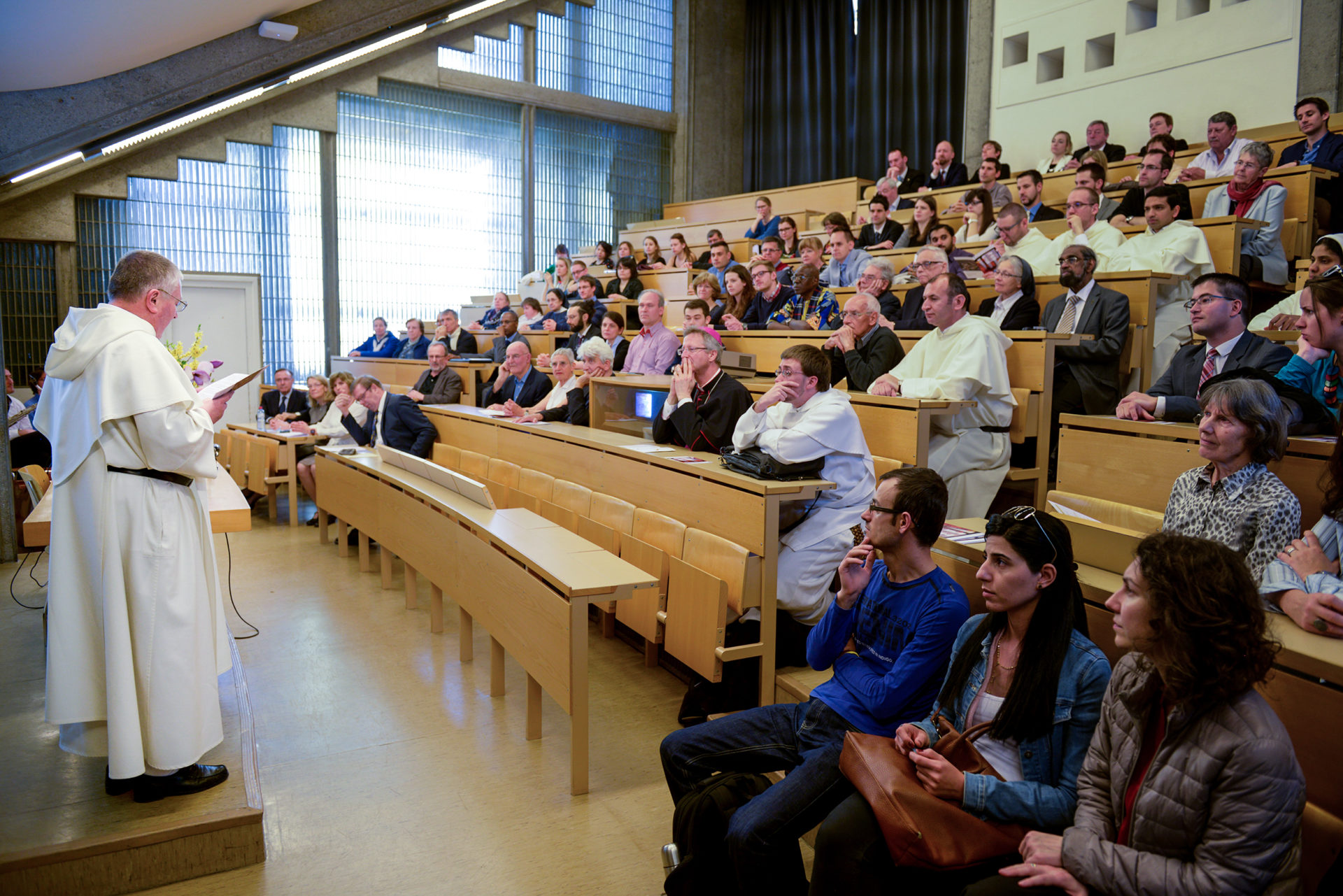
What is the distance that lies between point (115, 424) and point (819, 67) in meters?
12.5

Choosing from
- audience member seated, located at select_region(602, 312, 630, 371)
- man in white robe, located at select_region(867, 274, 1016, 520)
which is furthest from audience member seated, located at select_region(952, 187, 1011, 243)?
audience member seated, located at select_region(602, 312, 630, 371)

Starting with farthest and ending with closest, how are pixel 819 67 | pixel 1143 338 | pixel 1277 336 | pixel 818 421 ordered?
pixel 819 67 < pixel 1143 338 < pixel 1277 336 < pixel 818 421

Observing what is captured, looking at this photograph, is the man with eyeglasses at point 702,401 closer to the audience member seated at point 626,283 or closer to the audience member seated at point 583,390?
the audience member seated at point 583,390

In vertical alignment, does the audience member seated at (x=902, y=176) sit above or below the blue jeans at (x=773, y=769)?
above

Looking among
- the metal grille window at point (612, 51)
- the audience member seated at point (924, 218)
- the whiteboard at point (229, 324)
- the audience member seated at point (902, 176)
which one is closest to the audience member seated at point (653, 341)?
the audience member seated at point (924, 218)

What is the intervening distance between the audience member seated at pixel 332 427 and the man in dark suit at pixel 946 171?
6025 millimetres

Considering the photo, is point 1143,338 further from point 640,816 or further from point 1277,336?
point 640,816

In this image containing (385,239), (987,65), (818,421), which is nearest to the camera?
(818,421)

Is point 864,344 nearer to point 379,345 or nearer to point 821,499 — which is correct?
point 821,499

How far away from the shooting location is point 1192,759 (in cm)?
136

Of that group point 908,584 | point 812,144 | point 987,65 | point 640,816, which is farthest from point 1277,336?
point 812,144

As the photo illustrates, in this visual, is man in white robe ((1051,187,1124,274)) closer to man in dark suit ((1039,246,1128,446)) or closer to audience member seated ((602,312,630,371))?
man in dark suit ((1039,246,1128,446))

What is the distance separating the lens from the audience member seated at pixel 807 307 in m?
6.03

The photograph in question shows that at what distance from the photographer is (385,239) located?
12.0m
